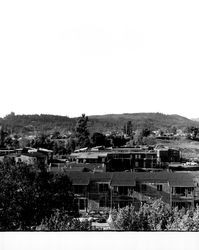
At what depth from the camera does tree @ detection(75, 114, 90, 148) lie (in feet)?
22.6

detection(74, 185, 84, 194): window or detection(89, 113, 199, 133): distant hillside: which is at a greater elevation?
detection(89, 113, 199, 133): distant hillside

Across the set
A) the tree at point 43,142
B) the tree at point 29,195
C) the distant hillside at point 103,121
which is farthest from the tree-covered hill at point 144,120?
the tree at point 29,195

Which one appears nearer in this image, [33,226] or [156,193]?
[33,226]

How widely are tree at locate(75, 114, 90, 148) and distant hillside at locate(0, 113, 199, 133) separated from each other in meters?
0.09

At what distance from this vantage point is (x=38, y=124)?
22.5 feet

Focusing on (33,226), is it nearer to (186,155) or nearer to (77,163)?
(77,163)

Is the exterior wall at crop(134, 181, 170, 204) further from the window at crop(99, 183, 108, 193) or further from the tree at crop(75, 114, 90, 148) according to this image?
the tree at crop(75, 114, 90, 148)

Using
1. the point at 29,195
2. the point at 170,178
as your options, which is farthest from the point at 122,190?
the point at 29,195

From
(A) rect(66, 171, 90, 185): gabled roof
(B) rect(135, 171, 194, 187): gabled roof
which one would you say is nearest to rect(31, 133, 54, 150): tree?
(A) rect(66, 171, 90, 185): gabled roof

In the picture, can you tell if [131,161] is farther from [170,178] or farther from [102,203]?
[102,203]

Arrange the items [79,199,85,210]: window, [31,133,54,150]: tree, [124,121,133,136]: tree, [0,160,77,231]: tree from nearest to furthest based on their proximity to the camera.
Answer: [0,160,77,231]: tree → [79,199,85,210]: window → [124,121,133,136]: tree → [31,133,54,150]: tree

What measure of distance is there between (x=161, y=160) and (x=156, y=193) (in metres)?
0.56
